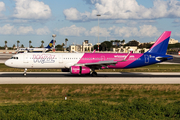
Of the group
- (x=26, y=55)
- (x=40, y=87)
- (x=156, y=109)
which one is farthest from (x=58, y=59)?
(x=156, y=109)

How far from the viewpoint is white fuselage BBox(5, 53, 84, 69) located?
1511 inches

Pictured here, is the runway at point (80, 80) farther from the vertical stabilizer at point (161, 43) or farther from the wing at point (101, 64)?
the vertical stabilizer at point (161, 43)

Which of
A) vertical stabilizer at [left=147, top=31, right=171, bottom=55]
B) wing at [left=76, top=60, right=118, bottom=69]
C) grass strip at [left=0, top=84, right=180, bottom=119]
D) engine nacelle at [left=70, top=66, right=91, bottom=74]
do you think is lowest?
grass strip at [left=0, top=84, right=180, bottom=119]

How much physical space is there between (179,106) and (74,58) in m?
23.9

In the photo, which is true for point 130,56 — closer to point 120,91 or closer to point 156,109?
point 120,91

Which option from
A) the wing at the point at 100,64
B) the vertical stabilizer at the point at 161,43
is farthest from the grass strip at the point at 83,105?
the vertical stabilizer at the point at 161,43

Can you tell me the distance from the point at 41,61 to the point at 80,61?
271 inches

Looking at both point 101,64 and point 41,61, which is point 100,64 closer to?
point 101,64

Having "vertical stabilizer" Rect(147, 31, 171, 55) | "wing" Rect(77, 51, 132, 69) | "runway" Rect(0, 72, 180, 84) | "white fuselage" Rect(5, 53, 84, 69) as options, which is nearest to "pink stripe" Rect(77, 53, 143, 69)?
A: "wing" Rect(77, 51, 132, 69)

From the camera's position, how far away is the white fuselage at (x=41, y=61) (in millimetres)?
38375

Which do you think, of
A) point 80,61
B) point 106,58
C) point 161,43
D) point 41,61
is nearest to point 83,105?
point 80,61

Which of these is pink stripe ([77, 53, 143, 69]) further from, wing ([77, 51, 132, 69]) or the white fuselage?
the white fuselage

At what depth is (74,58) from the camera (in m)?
39.6

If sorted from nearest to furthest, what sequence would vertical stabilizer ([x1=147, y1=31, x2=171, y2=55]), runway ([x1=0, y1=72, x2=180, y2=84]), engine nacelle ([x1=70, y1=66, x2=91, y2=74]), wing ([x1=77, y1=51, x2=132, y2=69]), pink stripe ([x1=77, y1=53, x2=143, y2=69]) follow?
runway ([x1=0, y1=72, x2=180, y2=84]), engine nacelle ([x1=70, y1=66, x2=91, y2=74]), wing ([x1=77, y1=51, x2=132, y2=69]), pink stripe ([x1=77, y1=53, x2=143, y2=69]), vertical stabilizer ([x1=147, y1=31, x2=171, y2=55])
